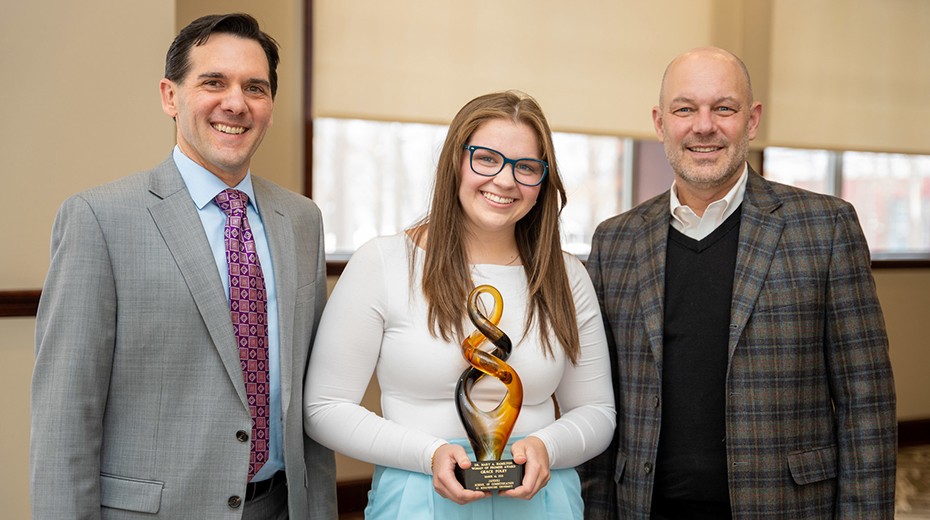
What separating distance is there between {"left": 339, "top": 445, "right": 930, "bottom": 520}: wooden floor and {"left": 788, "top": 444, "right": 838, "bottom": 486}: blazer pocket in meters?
2.00

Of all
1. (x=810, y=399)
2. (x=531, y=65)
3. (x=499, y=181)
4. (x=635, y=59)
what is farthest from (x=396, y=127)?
(x=810, y=399)

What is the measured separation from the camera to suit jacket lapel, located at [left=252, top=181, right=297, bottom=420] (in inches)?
55.3

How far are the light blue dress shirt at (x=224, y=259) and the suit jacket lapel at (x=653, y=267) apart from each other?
886 mm

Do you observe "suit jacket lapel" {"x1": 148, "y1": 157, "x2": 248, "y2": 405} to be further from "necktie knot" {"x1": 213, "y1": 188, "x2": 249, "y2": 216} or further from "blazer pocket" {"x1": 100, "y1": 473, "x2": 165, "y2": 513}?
"blazer pocket" {"x1": 100, "y1": 473, "x2": 165, "y2": 513}

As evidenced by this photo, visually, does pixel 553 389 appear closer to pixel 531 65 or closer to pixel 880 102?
pixel 531 65

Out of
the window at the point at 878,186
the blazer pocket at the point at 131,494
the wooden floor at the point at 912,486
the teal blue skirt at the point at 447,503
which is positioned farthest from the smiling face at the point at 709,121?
the window at the point at 878,186

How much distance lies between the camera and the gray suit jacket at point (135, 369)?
1226mm

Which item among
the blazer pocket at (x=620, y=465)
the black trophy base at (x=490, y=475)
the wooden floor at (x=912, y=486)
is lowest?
the wooden floor at (x=912, y=486)

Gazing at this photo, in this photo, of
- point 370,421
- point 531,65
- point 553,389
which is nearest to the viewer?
point 370,421

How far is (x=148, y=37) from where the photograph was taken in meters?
2.27

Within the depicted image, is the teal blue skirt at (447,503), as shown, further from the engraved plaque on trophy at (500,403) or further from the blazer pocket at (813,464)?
the blazer pocket at (813,464)

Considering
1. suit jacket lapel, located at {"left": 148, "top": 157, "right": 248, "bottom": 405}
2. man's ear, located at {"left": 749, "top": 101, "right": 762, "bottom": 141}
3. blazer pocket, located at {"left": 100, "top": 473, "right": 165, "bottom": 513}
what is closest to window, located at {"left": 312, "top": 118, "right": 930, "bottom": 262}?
man's ear, located at {"left": 749, "top": 101, "right": 762, "bottom": 141}

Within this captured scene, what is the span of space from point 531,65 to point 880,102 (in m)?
2.43

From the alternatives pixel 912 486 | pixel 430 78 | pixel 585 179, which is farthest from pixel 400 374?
pixel 912 486
